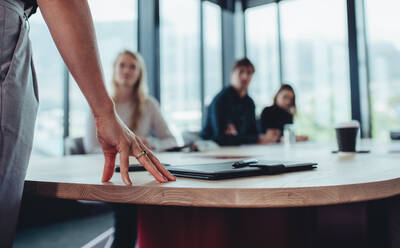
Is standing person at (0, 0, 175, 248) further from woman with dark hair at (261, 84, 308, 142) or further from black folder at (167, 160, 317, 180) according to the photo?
woman with dark hair at (261, 84, 308, 142)

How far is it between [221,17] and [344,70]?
2.24 m

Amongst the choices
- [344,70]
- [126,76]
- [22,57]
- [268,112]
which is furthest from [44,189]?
[344,70]

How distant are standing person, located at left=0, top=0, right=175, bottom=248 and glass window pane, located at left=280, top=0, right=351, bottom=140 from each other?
15.8ft

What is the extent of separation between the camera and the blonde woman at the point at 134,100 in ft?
9.15

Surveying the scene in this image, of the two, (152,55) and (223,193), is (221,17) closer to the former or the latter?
(152,55)

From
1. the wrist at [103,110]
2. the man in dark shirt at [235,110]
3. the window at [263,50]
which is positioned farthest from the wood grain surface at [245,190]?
the window at [263,50]

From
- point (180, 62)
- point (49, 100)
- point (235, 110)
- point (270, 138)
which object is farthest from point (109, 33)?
point (270, 138)

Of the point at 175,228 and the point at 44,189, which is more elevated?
the point at 44,189

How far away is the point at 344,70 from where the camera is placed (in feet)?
16.4

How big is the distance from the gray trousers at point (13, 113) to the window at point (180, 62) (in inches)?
151

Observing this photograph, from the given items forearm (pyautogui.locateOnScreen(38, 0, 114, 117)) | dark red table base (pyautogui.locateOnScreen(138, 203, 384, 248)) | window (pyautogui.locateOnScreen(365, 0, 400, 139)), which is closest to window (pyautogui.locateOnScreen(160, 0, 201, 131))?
window (pyautogui.locateOnScreen(365, 0, 400, 139))

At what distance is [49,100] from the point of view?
3.48 metres

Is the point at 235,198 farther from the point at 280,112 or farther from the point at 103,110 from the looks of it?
the point at 280,112

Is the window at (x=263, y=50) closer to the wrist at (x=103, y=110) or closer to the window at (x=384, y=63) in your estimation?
the window at (x=384, y=63)
